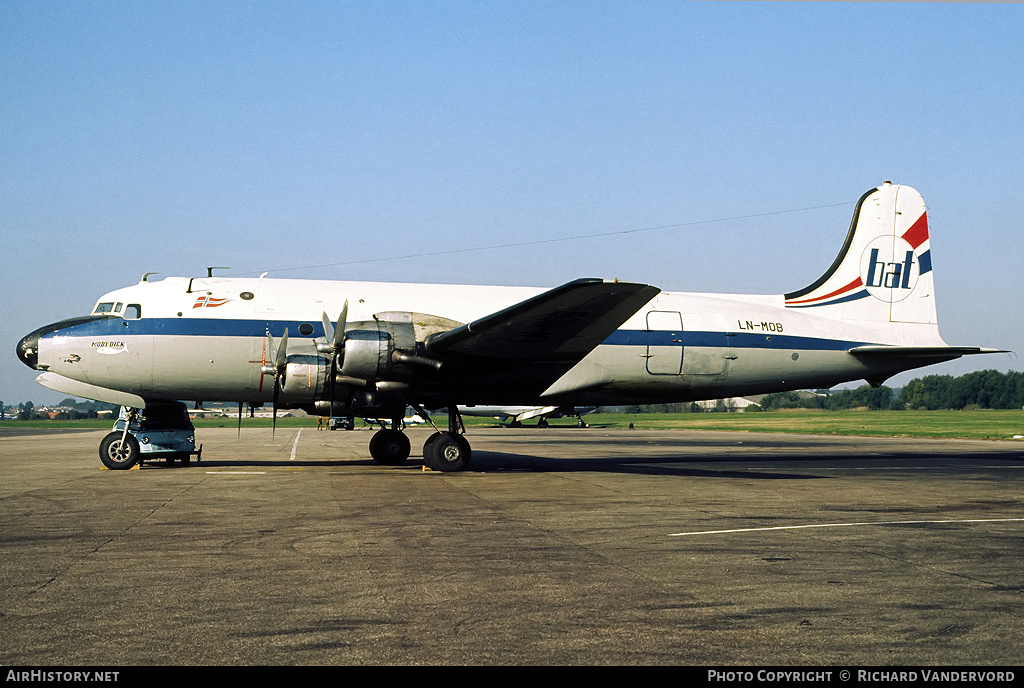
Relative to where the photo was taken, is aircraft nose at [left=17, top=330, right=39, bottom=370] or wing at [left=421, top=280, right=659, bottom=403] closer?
wing at [left=421, top=280, right=659, bottom=403]

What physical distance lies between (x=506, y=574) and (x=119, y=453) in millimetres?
17071

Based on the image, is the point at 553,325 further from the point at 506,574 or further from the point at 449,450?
the point at 506,574

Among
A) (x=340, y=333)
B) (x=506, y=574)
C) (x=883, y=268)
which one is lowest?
(x=506, y=574)

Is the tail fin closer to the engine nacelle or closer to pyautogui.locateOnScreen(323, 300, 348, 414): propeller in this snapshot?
pyautogui.locateOnScreen(323, 300, 348, 414): propeller

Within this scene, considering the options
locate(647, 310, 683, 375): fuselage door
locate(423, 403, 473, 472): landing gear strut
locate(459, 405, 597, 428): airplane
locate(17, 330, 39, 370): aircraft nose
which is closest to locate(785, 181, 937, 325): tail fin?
locate(647, 310, 683, 375): fuselage door

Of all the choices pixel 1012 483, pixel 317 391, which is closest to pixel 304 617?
pixel 317 391

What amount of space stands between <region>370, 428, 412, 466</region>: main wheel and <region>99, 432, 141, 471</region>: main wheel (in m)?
6.42

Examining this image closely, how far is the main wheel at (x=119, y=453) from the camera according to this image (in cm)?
2159

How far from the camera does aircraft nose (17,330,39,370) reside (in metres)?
21.1

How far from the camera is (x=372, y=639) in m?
5.76

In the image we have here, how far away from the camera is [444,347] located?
64.2 ft

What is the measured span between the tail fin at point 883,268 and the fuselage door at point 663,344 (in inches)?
208

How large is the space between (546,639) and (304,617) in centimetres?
196

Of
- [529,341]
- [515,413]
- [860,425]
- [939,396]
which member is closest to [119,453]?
[529,341]
